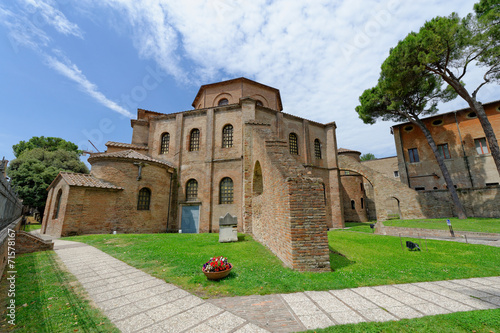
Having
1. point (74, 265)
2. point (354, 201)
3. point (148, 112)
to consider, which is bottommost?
point (74, 265)

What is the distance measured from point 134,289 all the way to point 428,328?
17.1ft

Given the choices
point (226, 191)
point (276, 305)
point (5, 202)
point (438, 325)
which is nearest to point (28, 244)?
point (5, 202)

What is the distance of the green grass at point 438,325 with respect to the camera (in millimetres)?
2703

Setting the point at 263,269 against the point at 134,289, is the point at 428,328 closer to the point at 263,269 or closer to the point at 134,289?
the point at 263,269

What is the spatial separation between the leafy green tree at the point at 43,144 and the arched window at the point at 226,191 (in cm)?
3933

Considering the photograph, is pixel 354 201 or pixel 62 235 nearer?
pixel 62 235

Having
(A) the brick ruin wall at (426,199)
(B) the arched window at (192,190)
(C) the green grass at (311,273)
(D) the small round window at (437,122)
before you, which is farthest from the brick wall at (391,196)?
(B) the arched window at (192,190)

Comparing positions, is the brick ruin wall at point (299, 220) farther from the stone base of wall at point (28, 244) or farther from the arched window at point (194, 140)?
the arched window at point (194, 140)

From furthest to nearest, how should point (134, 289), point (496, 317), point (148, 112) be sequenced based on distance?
point (148, 112), point (134, 289), point (496, 317)

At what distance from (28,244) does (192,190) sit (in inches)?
405

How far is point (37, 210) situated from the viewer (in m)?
27.4

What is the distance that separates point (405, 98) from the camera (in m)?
22.0

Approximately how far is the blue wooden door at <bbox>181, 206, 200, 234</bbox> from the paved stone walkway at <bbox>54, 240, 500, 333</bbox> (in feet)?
39.3

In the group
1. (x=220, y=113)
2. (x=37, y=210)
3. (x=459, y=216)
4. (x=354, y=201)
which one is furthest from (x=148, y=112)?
(x=459, y=216)
